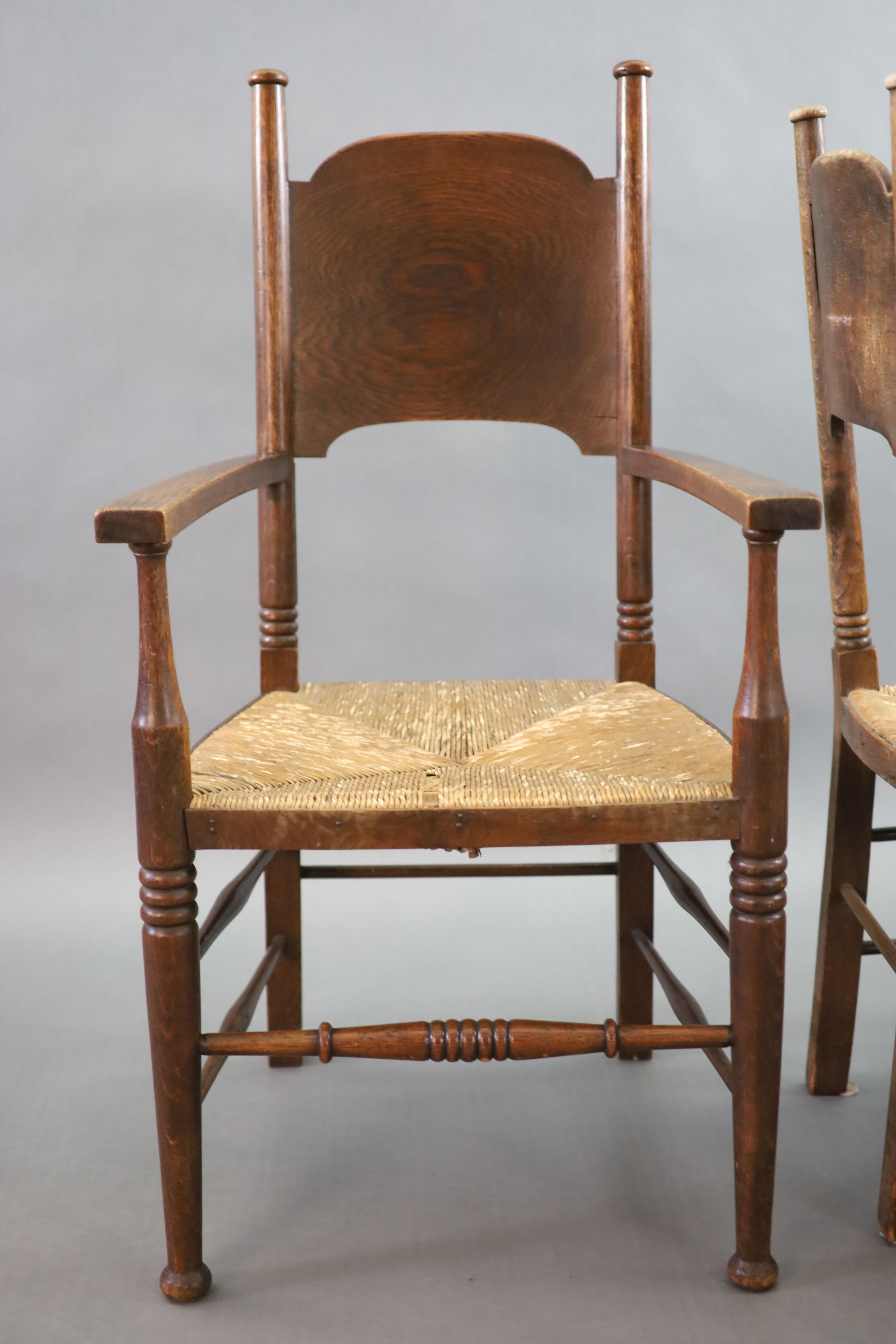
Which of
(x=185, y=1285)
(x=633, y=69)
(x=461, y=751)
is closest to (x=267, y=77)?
(x=633, y=69)

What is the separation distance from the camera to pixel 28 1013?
218 cm

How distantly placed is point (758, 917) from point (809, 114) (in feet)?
3.25

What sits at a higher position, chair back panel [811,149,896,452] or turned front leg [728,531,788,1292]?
chair back panel [811,149,896,452]

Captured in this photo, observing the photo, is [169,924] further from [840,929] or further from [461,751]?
[840,929]

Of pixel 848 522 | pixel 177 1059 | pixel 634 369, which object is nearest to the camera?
pixel 177 1059

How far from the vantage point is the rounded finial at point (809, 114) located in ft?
6.08

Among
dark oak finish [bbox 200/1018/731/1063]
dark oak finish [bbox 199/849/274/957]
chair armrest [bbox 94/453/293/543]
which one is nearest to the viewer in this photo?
chair armrest [bbox 94/453/293/543]

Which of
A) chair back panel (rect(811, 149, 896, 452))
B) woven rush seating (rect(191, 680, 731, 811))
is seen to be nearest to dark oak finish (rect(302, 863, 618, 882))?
woven rush seating (rect(191, 680, 731, 811))

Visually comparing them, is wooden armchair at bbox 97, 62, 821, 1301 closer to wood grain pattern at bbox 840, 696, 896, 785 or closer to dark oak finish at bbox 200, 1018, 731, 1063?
dark oak finish at bbox 200, 1018, 731, 1063

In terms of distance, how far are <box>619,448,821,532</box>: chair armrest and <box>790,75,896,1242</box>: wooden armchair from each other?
0.54 ft

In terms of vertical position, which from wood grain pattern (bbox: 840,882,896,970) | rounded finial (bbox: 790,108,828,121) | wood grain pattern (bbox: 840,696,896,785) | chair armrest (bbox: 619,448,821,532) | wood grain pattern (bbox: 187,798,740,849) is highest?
rounded finial (bbox: 790,108,828,121)

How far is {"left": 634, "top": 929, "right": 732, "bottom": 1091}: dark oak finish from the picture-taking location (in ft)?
5.14

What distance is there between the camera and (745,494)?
1.39 m

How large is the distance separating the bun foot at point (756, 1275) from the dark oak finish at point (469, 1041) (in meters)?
0.23
